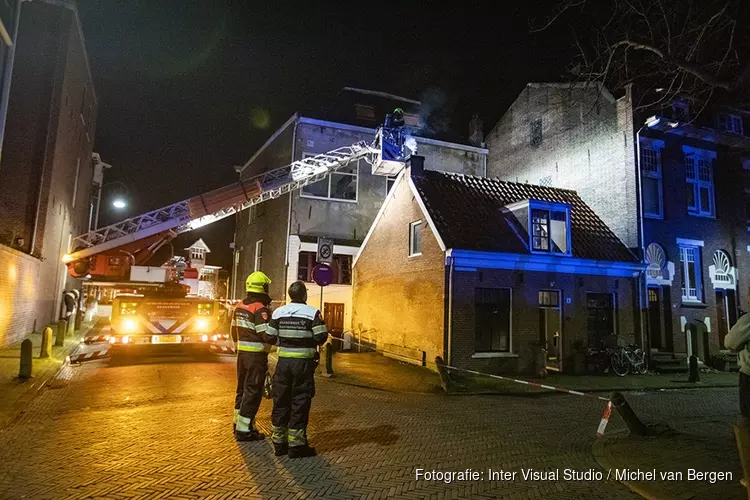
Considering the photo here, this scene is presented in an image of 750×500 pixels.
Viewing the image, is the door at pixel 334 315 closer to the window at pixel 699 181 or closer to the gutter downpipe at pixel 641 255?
the gutter downpipe at pixel 641 255

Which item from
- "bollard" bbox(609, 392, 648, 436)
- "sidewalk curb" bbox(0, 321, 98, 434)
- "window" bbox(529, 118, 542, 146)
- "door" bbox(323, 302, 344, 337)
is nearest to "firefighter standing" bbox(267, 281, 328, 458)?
"sidewalk curb" bbox(0, 321, 98, 434)

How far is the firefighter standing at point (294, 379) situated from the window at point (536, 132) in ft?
57.9

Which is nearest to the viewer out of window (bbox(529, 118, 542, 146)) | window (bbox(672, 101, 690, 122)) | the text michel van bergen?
the text michel van bergen

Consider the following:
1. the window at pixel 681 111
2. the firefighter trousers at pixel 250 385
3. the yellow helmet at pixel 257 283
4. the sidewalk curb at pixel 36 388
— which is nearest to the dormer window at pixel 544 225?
the window at pixel 681 111

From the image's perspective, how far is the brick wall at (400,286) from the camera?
44.3 ft

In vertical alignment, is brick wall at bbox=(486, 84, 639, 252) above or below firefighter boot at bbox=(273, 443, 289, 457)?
above

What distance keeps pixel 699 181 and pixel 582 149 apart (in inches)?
175

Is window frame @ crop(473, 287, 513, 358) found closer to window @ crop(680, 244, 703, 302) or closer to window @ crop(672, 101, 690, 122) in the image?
window @ crop(680, 244, 703, 302)

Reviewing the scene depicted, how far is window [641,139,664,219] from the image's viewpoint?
16.4 m

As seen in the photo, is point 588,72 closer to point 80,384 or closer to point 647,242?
point 647,242

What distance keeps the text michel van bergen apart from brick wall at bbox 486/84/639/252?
1104cm

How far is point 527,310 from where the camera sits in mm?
13766

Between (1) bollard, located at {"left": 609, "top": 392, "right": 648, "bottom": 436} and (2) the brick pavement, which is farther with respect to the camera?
(1) bollard, located at {"left": 609, "top": 392, "right": 648, "bottom": 436}

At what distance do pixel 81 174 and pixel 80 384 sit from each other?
1906 cm
